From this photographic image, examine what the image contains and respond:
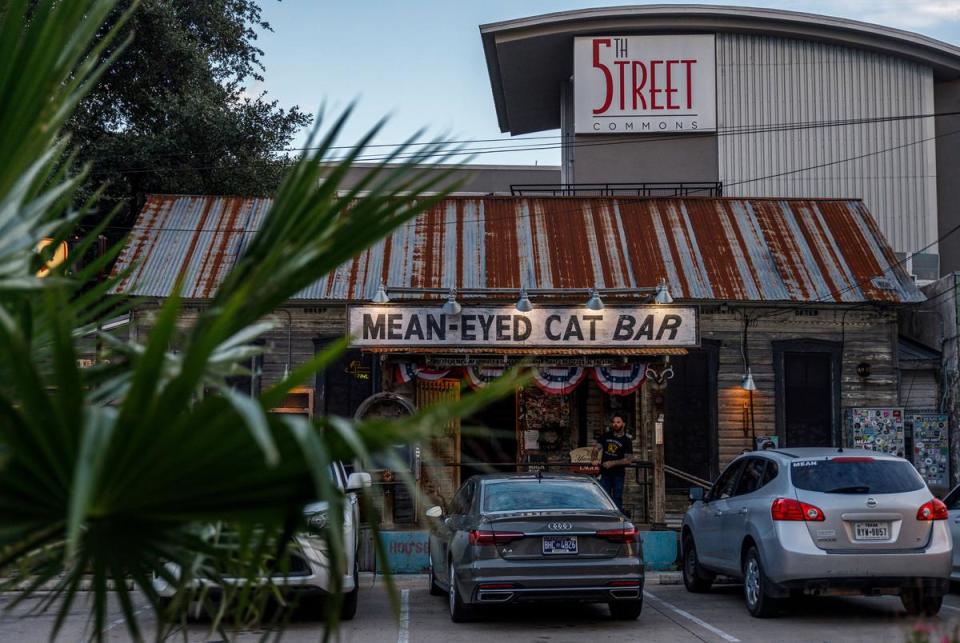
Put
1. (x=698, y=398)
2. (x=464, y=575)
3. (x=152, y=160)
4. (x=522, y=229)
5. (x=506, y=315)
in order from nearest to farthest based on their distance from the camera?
(x=464, y=575) → (x=506, y=315) → (x=698, y=398) → (x=522, y=229) → (x=152, y=160)

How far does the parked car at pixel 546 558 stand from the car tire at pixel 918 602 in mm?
2855

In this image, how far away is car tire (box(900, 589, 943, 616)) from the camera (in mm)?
12289

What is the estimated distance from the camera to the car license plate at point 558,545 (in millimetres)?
11984

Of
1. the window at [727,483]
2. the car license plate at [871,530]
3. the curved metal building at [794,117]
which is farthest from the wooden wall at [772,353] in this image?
the car license plate at [871,530]

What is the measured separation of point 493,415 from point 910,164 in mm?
17736

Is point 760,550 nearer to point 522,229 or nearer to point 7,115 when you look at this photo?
point 7,115

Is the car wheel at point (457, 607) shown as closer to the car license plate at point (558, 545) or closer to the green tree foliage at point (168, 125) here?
the car license plate at point (558, 545)

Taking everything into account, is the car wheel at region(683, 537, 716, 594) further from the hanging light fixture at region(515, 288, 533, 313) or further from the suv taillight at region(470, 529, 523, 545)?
the hanging light fixture at region(515, 288, 533, 313)

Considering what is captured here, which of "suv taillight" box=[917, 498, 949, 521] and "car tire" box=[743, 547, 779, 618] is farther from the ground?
"suv taillight" box=[917, 498, 949, 521]

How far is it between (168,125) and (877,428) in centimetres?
2088

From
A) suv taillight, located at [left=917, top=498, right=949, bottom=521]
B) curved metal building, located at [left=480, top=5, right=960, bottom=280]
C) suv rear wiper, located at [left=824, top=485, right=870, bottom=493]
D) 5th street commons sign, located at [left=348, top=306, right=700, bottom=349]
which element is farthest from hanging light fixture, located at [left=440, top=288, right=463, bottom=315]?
curved metal building, located at [left=480, top=5, right=960, bottom=280]

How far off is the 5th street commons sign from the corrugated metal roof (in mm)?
3724

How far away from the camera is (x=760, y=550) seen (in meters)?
12.5

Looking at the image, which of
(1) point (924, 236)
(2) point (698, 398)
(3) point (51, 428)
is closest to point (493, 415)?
(2) point (698, 398)
